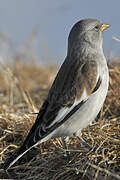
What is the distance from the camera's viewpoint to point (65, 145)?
10.2ft

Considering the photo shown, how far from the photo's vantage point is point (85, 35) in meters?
3.47

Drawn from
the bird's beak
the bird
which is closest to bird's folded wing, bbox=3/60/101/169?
the bird

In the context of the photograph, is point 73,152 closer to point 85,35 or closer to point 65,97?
point 65,97

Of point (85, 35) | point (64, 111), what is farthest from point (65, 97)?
point (85, 35)

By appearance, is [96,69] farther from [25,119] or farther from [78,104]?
[25,119]

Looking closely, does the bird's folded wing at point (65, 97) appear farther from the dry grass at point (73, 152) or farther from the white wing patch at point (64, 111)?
the dry grass at point (73, 152)

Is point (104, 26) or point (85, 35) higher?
point (104, 26)

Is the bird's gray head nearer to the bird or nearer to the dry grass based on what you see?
the bird

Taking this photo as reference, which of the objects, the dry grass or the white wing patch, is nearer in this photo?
the dry grass

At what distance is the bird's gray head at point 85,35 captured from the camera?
11.2 ft

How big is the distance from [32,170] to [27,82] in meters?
3.90

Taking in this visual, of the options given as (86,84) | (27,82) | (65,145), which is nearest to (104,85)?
(86,84)

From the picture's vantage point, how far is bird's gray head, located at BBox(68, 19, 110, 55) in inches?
135

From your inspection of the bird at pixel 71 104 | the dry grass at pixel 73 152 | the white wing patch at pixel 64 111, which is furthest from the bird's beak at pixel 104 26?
the white wing patch at pixel 64 111
